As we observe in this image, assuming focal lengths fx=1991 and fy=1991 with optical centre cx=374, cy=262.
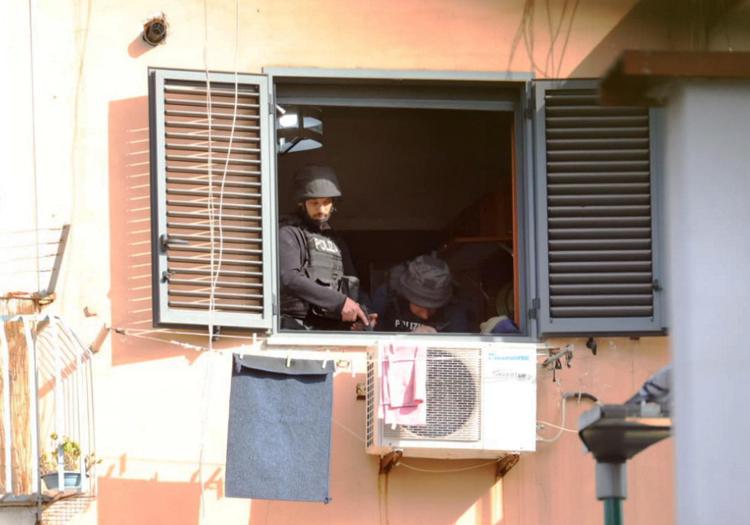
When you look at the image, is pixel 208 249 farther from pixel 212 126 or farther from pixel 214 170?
pixel 212 126

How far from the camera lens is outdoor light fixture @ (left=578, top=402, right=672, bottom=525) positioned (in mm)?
6441

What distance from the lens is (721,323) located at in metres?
6.32

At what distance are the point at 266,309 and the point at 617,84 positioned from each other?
3849 millimetres

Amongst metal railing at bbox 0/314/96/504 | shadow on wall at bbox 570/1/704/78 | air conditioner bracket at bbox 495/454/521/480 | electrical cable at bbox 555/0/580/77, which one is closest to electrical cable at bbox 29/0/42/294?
metal railing at bbox 0/314/96/504

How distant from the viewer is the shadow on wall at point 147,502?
31.2 ft

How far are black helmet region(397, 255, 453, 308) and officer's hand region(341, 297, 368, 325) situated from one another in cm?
54

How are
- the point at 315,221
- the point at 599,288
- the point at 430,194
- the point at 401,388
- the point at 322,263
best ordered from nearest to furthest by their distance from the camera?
the point at 401,388 < the point at 599,288 < the point at 322,263 < the point at 315,221 < the point at 430,194

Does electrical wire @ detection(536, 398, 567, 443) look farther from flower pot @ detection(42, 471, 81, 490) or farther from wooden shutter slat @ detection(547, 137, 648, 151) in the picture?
flower pot @ detection(42, 471, 81, 490)

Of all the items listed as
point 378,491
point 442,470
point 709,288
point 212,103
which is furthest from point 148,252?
point 709,288

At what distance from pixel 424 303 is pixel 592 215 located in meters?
1.11

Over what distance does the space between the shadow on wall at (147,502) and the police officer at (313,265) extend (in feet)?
3.49

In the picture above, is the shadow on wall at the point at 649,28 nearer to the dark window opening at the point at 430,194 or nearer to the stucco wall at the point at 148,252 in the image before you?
the stucco wall at the point at 148,252

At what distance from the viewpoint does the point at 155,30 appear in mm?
10016

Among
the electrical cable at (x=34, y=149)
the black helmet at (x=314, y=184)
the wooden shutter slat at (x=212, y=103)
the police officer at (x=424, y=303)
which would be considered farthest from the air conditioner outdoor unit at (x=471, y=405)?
the electrical cable at (x=34, y=149)
